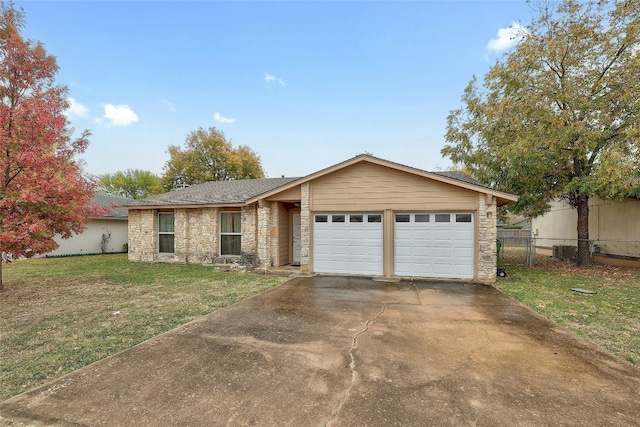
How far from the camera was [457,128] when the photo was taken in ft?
48.8

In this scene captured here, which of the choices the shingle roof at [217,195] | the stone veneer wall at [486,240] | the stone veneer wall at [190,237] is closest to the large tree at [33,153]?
the shingle roof at [217,195]

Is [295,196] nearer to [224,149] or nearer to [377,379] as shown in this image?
[377,379]

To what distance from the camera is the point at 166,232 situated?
1325cm

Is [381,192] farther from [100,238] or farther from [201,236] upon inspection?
[100,238]

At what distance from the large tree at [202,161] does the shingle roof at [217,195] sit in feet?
44.6

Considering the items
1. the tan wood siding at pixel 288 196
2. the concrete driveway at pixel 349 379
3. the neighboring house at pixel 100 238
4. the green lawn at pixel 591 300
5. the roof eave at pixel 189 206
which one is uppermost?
the tan wood siding at pixel 288 196

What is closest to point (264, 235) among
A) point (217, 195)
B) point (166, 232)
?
point (217, 195)

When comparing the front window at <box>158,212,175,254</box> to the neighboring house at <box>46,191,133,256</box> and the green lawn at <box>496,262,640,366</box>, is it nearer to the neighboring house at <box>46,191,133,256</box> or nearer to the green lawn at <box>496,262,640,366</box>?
the neighboring house at <box>46,191,133,256</box>

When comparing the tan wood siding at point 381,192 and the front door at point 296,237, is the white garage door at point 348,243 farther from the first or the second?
the front door at point 296,237

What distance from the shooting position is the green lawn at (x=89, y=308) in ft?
12.3

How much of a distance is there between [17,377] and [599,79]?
16.5m

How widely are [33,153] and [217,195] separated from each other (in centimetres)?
665

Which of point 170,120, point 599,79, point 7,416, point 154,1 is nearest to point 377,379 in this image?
point 7,416

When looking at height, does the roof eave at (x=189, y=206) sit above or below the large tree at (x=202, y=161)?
below
